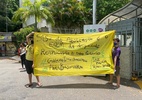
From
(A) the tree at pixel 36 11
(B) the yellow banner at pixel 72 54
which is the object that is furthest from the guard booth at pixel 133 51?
(A) the tree at pixel 36 11

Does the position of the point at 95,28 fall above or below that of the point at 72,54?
above

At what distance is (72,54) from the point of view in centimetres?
935

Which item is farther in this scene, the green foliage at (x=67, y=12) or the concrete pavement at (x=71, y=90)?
the green foliage at (x=67, y=12)

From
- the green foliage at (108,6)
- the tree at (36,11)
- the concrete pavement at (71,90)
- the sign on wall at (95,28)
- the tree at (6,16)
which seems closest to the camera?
the concrete pavement at (71,90)

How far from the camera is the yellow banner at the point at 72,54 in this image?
30.0 ft

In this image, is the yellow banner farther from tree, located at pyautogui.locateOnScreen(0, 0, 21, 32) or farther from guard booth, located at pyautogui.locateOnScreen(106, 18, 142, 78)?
tree, located at pyautogui.locateOnScreen(0, 0, 21, 32)

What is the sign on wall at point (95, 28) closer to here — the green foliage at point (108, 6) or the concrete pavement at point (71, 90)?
the concrete pavement at point (71, 90)

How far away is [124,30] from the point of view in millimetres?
11023

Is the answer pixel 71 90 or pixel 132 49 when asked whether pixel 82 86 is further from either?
pixel 132 49

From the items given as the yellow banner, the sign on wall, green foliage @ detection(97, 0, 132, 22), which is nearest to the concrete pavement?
the yellow banner

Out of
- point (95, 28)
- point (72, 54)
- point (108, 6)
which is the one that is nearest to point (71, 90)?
point (72, 54)

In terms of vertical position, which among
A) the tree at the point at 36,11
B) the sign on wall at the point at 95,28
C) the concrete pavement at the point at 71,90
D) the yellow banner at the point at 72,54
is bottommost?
the concrete pavement at the point at 71,90

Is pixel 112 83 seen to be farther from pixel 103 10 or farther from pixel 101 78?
pixel 103 10

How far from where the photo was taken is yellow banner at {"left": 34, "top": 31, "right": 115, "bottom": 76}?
9133mm
